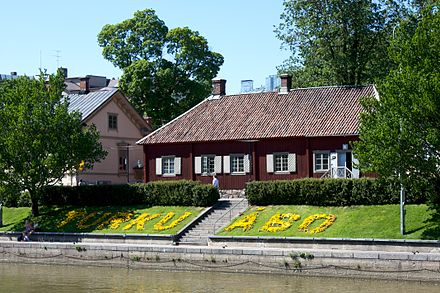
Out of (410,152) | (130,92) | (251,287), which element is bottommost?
(251,287)

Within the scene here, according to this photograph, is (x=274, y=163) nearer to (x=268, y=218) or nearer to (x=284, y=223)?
(x=268, y=218)

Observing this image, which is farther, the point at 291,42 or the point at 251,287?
the point at 291,42

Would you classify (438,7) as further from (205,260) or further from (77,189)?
(77,189)

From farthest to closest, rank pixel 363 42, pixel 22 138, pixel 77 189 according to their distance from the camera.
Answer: pixel 363 42 < pixel 77 189 < pixel 22 138

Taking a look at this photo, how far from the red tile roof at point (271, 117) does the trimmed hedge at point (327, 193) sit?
6.50m

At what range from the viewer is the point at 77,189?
56.0 meters

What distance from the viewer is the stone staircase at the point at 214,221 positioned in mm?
44344

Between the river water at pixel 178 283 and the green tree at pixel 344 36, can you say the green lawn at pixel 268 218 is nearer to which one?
the river water at pixel 178 283

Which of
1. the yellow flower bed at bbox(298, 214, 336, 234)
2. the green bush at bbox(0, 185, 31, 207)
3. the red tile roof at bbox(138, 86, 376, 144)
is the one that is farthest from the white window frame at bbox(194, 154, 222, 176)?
the yellow flower bed at bbox(298, 214, 336, 234)

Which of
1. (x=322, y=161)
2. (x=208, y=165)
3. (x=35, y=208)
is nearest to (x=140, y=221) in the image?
(x=35, y=208)

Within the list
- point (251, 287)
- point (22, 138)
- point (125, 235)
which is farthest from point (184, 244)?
point (22, 138)

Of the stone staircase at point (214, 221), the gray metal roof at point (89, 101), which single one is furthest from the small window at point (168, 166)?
the gray metal roof at point (89, 101)

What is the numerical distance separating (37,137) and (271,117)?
52.2 feet

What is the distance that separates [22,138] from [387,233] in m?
24.3
